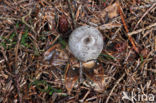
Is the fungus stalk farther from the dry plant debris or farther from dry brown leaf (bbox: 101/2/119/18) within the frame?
dry brown leaf (bbox: 101/2/119/18)

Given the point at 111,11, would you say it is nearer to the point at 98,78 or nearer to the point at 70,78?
the point at 98,78

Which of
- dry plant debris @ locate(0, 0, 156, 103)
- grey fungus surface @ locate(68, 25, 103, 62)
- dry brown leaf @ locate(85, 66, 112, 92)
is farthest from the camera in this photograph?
dry brown leaf @ locate(85, 66, 112, 92)

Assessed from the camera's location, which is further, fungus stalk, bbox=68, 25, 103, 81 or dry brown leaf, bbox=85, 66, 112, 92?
dry brown leaf, bbox=85, 66, 112, 92

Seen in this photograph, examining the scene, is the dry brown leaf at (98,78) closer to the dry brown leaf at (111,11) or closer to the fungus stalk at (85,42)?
the fungus stalk at (85,42)

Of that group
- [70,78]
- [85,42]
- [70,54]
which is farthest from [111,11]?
[70,78]

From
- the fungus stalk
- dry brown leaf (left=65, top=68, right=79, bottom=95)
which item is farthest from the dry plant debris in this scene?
the fungus stalk

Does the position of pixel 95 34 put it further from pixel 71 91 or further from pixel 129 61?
pixel 71 91

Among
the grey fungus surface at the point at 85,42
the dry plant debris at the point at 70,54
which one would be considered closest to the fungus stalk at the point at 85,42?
the grey fungus surface at the point at 85,42

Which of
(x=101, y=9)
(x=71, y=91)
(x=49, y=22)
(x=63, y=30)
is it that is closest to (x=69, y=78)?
(x=71, y=91)
